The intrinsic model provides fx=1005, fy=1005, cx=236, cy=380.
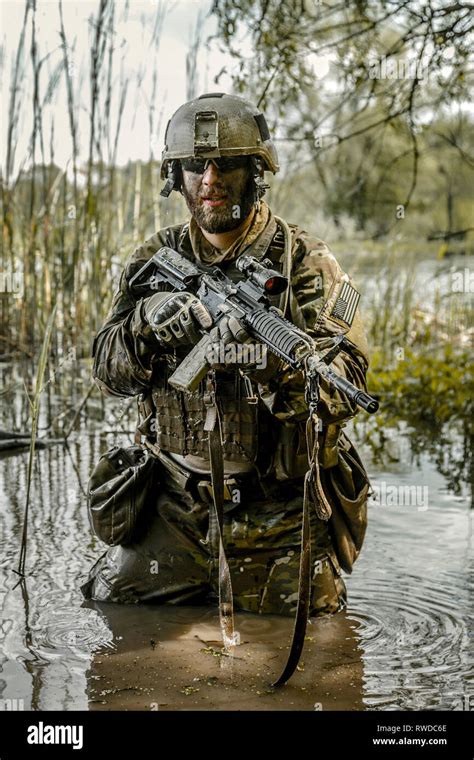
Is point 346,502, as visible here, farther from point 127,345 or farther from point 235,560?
point 127,345

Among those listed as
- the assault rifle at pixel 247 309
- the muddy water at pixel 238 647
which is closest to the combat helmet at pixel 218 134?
the assault rifle at pixel 247 309

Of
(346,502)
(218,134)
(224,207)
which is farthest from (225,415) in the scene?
(218,134)

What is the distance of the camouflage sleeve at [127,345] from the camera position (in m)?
3.12

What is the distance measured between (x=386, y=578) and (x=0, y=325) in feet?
10.5

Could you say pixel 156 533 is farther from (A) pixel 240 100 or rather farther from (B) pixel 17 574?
(A) pixel 240 100

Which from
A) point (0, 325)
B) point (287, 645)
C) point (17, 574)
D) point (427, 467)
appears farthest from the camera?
point (0, 325)

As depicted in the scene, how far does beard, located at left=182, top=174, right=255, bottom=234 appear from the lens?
319cm

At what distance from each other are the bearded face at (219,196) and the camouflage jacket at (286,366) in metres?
0.11

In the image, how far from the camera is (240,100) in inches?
130

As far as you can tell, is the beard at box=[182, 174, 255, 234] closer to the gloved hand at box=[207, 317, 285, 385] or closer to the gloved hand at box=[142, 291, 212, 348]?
the gloved hand at box=[142, 291, 212, 348]

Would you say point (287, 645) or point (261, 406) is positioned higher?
point (261, 406)

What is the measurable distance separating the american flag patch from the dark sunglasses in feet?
1.70

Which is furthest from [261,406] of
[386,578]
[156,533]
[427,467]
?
[427,467]
